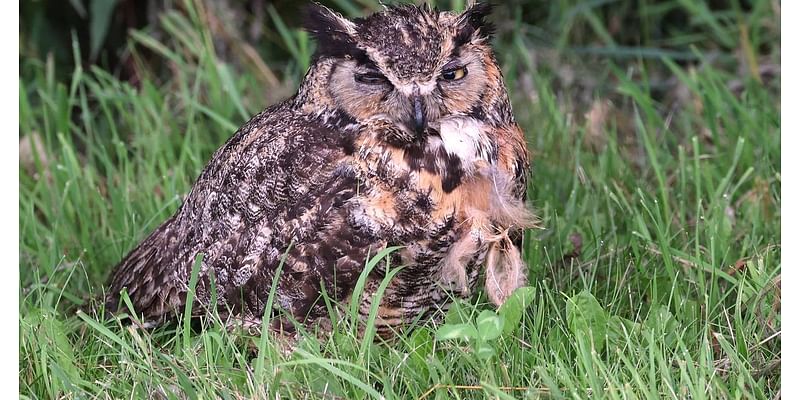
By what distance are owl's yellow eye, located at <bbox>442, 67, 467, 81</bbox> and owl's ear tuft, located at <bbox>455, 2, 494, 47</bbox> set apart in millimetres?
67

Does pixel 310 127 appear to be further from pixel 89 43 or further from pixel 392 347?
pixel 89 43

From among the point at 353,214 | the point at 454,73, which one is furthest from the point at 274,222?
the point at 454,73

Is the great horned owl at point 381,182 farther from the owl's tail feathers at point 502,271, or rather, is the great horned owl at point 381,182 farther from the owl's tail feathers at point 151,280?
the owl's tail feathers at point 151,280

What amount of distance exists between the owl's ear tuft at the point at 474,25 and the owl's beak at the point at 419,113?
21cm

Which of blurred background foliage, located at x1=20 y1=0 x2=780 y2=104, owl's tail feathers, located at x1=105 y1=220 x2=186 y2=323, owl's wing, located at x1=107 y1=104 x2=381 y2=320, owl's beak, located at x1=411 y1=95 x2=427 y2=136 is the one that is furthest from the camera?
blurred background foliage, located at x1=20 y1=0 x2=780 y2=104

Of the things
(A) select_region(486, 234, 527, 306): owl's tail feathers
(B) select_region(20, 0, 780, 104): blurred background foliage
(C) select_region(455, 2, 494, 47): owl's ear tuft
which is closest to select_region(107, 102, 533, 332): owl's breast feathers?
(A) select_region(486, 234, 527, 306): owl's tail feathers

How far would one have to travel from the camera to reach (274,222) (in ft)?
10.0

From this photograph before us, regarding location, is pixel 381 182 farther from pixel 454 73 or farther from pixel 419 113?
pixel 454 73

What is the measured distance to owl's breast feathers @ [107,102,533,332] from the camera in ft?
9.68

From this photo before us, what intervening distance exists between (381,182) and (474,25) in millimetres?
505

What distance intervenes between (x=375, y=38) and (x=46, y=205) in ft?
5.86

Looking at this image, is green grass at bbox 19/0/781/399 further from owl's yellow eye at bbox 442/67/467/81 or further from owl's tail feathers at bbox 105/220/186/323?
owl's yellow eye at bbox 442/67/467/81

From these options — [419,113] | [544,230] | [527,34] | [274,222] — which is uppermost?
[419,113]

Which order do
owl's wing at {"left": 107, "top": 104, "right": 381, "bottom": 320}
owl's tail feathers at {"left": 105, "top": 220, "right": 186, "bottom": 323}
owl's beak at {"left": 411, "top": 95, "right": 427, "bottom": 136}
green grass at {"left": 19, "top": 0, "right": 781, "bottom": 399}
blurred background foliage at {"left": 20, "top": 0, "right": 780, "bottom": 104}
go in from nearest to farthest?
1. green grass at {"left": 19, "top": 0, "right": 781, "bottom": 399}
2. owl's beak at {"left": 411, "top": 95, "right": 427, "bottom": 136}
3. owl's wing at {"left": 107, "top": 104, "right": 381, "bottom": 320}
4. owl's tail feathers at {"left": 105, "top": 220, "right": 186, "bottom": 323}
5. blurred background foliage at {"left": 20, "top": 0, "right": 780, "bottom": 104}
